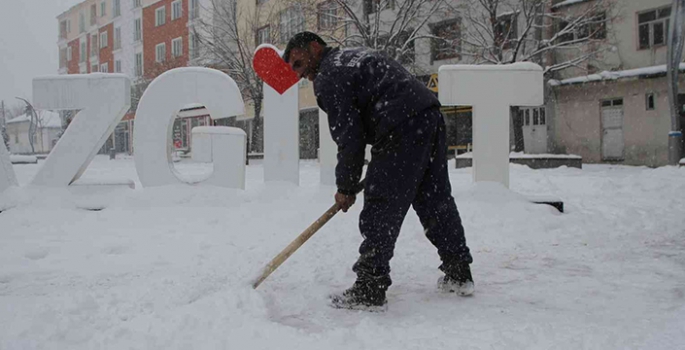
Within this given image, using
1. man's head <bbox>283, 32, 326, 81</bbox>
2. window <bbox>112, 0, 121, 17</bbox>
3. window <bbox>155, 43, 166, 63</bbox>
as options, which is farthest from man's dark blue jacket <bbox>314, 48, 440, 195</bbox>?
window <bbox>112, 0, 121, 17</bbox>

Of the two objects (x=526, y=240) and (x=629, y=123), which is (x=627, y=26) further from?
(x=526, y=240)

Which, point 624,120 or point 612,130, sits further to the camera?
point 612,130

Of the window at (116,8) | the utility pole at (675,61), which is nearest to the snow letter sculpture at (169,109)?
the utility pole at (675,61)

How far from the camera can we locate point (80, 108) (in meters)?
6.44

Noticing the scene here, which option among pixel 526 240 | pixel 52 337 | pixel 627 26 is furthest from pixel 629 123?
pixel 52 337

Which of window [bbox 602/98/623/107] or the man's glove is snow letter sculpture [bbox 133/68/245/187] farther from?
window [bbox 602/98/623/107]

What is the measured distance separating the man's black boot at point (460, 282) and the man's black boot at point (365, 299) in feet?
1.54

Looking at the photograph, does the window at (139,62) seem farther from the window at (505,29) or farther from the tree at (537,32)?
the window at (505,29)

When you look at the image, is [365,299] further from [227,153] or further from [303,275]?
[227,153]

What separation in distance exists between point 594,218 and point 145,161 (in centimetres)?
509

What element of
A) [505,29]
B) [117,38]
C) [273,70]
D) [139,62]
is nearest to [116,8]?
[117,38]

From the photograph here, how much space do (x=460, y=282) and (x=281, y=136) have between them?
4.11 m

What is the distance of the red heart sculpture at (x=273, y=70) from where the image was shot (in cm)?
653

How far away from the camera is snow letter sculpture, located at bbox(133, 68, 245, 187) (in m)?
6.54
